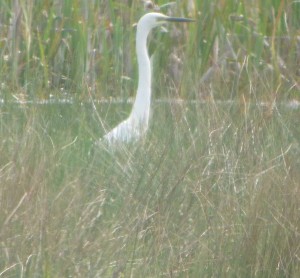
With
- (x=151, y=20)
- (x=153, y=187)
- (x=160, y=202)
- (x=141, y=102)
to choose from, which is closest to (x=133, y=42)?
(x=151, y=20)

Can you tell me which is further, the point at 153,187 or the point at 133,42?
the point at 133,42

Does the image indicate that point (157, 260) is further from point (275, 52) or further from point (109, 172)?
point (275, 52)

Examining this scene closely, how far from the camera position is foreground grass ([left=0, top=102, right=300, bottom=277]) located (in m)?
3.00

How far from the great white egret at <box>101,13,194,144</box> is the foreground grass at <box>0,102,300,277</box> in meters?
0.20

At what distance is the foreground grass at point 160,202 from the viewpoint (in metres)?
3.00

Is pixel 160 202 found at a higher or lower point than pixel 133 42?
lower

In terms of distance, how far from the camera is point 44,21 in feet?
21.1

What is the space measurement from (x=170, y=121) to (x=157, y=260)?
4.27 ft

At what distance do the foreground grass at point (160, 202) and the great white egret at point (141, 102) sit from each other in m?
0.20

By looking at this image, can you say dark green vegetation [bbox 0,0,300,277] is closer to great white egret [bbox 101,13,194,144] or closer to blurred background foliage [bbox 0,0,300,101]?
great white egret [bbox 101,13,194,144]

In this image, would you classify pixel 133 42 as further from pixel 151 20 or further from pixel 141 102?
pixel 141 102

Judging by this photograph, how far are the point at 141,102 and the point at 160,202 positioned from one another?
1763 millimetres

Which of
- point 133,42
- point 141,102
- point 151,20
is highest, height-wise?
point 151,20

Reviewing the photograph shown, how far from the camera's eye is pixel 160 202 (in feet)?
11.1
